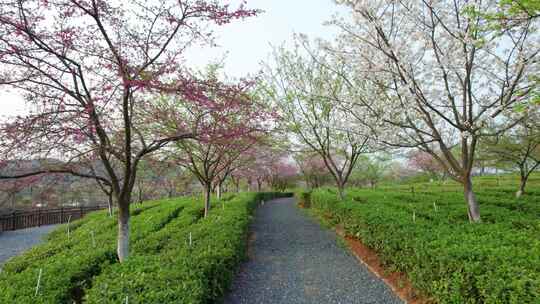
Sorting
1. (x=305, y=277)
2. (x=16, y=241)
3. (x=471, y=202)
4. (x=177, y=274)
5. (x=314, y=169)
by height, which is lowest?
(x=16, y=241)

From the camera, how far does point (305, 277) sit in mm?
5070

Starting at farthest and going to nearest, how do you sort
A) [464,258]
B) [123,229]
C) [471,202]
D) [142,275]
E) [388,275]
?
[471,202] < [388,275] < [123,229] < [142,275] < [464,258]

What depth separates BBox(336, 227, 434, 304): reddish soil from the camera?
396 cm

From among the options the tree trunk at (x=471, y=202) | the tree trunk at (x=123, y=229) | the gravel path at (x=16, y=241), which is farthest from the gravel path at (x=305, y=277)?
the gravel path at (x=16, y=241)

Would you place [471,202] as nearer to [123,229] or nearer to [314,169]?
[123,229]

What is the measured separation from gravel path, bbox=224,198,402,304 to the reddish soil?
0.13 meters

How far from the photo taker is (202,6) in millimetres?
4023

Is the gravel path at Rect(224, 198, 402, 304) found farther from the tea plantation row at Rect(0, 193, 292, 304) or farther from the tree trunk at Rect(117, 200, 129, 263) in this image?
the tree trunk at Rect(117, 200, 129, 263)

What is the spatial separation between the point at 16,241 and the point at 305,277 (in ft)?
46.7

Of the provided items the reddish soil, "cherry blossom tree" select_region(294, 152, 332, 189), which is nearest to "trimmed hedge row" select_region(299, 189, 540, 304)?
the reddish soil

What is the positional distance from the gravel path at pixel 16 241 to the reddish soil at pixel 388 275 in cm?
1113

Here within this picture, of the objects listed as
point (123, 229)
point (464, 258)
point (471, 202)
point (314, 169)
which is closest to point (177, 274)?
point (123, 229)

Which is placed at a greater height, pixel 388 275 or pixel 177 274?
pixel 177 274

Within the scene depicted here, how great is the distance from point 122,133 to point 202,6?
2.80 m
